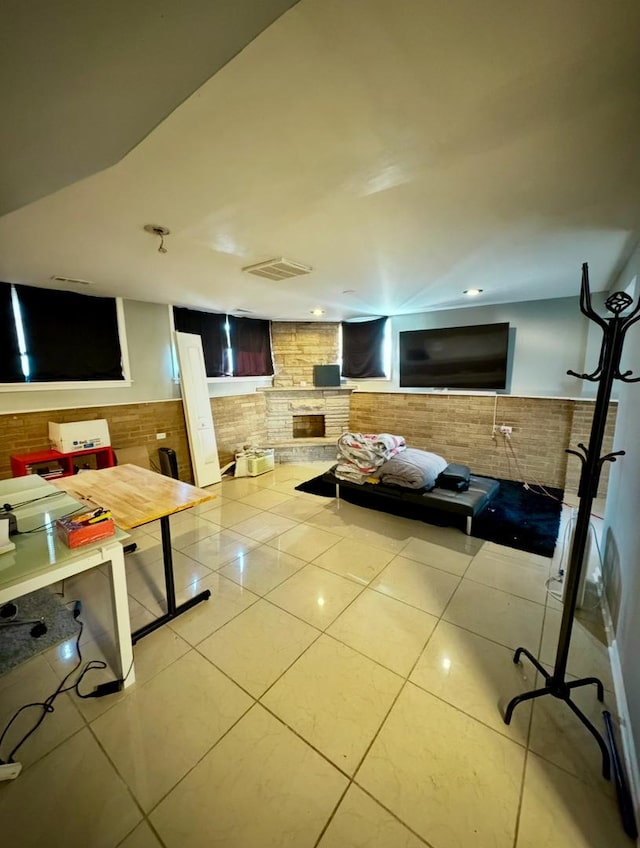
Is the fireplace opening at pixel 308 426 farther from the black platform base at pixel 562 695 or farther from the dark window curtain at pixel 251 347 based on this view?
the black platform base at pixel 562 695

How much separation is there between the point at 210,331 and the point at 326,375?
6.46 feet

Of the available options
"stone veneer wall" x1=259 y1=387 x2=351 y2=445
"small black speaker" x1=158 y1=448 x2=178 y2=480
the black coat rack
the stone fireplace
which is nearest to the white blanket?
the stone fireplace

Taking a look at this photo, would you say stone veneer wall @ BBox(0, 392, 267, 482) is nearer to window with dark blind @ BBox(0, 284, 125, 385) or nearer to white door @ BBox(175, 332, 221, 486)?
white door @ BBox(175, 332, 221, 486)

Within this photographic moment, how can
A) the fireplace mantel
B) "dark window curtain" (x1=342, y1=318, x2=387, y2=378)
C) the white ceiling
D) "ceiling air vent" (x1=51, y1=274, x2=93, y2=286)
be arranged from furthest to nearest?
the fireplace mantel, "dark window curtain" (x1=342, y1=318, x2=387, y2=378), "ceiling air vent" (x1=51, y1=274, x2=93, y2=286), the white ceiling

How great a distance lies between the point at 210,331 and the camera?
484 cm

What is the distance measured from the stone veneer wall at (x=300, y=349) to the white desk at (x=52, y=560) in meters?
4.11

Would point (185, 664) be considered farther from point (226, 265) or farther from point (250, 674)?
point (226, 265)

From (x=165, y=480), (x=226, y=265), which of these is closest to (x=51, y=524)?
(x=165, y=480)

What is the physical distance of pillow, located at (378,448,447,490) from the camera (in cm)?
322

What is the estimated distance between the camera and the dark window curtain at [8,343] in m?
3.11

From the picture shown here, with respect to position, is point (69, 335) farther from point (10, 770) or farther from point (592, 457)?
point (592, 457)

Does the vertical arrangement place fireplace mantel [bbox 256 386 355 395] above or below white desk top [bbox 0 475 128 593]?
above

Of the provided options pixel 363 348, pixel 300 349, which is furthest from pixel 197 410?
pixel 363 348

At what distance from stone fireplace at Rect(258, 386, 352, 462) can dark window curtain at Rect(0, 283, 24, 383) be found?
3111 millimetres
